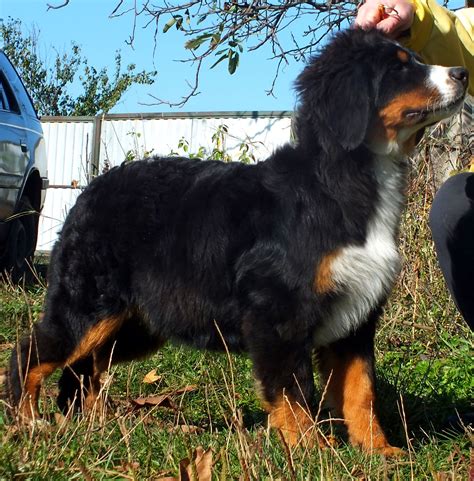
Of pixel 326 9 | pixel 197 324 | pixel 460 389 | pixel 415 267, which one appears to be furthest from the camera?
pixel 326 9

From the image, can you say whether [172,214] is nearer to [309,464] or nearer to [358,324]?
[358,324]

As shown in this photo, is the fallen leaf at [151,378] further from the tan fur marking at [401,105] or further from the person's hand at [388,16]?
the person's hand at [388,16]

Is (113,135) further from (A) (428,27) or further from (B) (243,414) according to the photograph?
(A) (428,27)

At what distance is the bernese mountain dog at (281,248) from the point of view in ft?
12.6

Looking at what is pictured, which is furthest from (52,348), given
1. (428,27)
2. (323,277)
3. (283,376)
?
(428,27)

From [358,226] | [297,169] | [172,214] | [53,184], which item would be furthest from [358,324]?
[53,184]

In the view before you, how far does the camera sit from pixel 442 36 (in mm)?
4031

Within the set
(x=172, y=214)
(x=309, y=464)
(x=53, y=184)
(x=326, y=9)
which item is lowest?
(x=53, y=184)

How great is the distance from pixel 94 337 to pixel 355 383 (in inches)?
50.5

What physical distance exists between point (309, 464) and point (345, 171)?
1.43 metres

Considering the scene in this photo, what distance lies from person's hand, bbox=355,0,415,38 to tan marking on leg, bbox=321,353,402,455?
1.50 meters

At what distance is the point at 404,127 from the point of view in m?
3.93

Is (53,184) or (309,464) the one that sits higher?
(309,464)

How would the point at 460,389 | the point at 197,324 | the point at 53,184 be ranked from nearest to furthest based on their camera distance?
1. the point at 197,324
2. the point at 460,389
3. the point at 53,184
